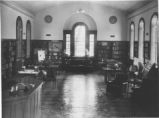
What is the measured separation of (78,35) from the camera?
17.8 meters

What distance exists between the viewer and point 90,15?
17375 millimetres

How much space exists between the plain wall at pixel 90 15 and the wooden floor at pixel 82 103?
6.80m

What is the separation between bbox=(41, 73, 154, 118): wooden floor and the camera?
23.0ft

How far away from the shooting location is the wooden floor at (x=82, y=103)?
700 centimetres

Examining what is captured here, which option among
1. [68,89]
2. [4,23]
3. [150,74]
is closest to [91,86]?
[68,89]

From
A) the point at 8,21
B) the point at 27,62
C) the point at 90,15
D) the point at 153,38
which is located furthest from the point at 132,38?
the point at 8,21

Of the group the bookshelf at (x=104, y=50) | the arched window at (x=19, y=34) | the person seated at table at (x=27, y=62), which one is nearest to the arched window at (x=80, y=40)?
the bookshelf at (x=104, y=50)

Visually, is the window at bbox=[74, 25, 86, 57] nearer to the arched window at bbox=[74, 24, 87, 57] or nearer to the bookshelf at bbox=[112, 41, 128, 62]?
the arched window at bbox=[74, 24, 87, 57]

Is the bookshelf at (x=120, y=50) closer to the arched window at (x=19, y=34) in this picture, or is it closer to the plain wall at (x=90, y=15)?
the plain wall at (x=90, y=15)

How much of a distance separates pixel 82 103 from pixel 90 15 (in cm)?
1007

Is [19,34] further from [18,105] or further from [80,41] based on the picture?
[18,105]

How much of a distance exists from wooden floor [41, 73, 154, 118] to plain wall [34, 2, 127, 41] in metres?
6.80

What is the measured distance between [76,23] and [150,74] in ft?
30.7

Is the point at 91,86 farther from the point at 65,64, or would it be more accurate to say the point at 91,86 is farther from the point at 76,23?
the point at 76,23
